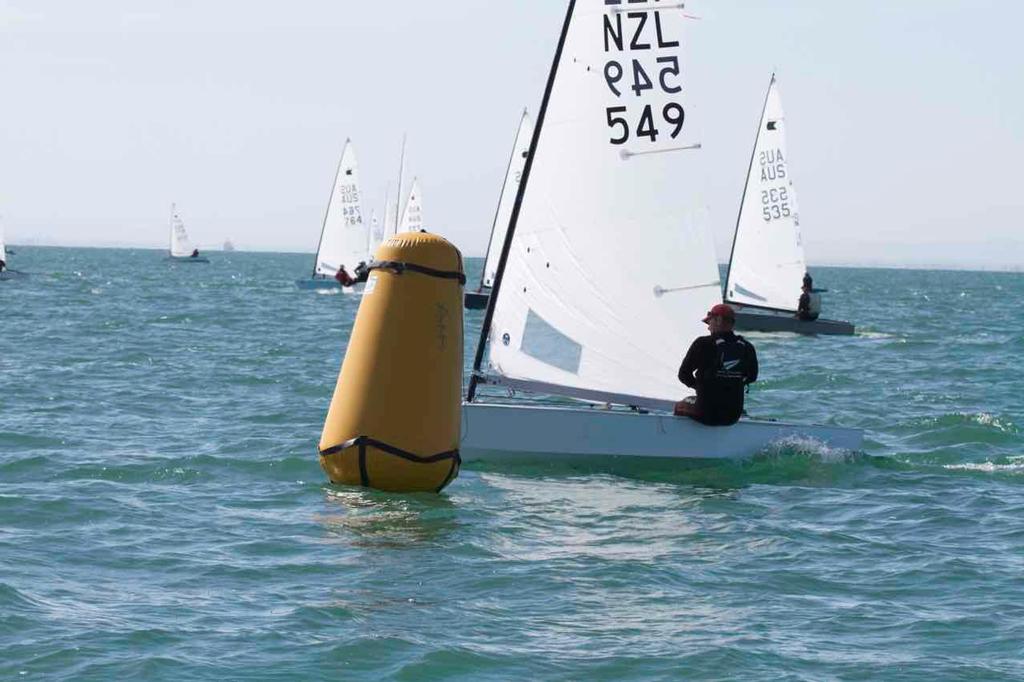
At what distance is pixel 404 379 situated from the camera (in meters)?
11.2

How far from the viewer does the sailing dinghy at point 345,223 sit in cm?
5684

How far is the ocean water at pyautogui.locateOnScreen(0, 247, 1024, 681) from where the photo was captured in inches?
306

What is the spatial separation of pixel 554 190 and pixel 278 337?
18.9 m

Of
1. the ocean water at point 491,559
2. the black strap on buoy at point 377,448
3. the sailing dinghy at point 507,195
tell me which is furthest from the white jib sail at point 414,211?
the black strap on buoy at point 377,448

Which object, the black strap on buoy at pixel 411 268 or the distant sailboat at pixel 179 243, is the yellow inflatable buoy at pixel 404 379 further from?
the distant sailboat at pixel 179 243

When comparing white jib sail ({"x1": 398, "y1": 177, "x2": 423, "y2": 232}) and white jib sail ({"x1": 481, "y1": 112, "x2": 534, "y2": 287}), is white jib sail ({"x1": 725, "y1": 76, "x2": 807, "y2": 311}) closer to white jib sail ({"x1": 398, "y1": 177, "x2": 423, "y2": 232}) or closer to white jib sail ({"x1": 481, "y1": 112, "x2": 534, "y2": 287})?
white jib sail ({"x1": 481, "y1": 112, "x2": 534, "y2": 287})

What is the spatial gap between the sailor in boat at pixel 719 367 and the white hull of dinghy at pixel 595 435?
0.23 metres

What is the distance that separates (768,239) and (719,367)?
23.5m

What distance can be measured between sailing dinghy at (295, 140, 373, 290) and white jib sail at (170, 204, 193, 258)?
5657 centimetres

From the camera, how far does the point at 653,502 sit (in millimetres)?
12320

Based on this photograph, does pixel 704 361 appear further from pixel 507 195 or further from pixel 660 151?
pixel 507 195

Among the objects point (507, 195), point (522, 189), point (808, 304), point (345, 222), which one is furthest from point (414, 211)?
point (522, 189)

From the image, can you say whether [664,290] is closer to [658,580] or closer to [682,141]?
[682,141]

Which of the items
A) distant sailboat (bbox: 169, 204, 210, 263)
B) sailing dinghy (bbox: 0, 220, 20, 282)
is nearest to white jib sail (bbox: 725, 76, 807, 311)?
sailing dinghy (bbox: 0, 220, 20, 282)
